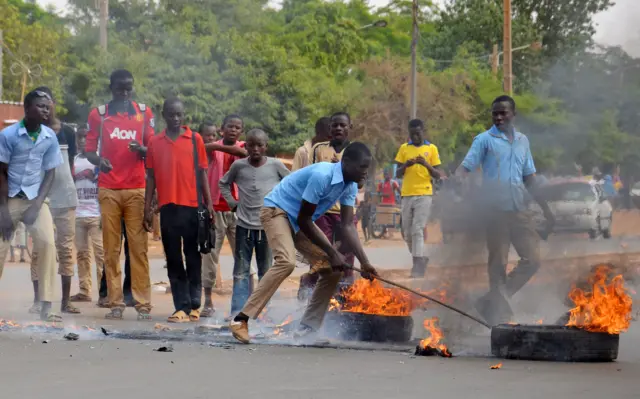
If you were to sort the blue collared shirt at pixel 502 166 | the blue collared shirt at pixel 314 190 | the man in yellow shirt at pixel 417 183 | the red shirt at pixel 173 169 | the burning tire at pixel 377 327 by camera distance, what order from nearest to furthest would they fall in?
the blue collared shirt at pixel 314 190
the burning tire at pixel 377 327
the blue collared shirt at pixel 502 166
the red shirt at pixel 173 169
the man in yellow shirt at pixel 417 183

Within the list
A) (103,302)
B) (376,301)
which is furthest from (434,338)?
(103,302)

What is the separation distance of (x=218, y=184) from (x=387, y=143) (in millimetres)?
35038

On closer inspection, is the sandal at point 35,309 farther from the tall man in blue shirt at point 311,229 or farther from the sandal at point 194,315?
the tall man in blue shirt at point 311,229

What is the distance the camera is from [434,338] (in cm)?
798

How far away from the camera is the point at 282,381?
662 centimetres

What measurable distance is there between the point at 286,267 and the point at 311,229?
347mm

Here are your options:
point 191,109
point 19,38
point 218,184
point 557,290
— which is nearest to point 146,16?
point 191,109

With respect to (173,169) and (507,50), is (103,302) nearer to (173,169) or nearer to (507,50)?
(173,169)

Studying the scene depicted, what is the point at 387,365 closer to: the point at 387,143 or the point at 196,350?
the point at 196,350

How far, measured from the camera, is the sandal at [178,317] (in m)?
10.1

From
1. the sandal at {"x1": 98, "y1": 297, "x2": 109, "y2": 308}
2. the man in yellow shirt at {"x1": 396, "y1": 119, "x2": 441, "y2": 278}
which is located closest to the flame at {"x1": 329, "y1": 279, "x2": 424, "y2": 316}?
the sandal at {"x1": 98, "y1": 297, "x2": 109, "y2": 308}

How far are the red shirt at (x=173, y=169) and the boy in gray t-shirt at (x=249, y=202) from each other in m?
0.38

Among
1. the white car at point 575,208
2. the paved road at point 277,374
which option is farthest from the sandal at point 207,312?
the white car at point 575,208

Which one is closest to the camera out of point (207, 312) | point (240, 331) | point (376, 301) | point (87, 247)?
point (240, 331)
